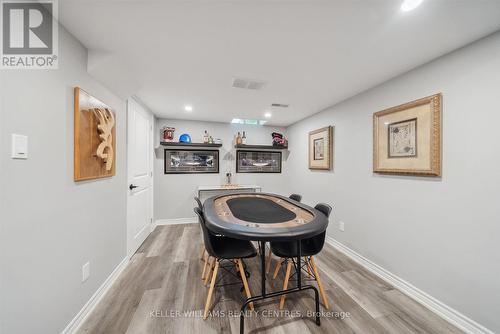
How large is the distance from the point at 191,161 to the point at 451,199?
4025 mm

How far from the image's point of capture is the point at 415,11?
3.93ft

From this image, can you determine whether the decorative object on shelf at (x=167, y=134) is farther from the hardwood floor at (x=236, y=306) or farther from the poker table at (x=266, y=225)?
the poker table at (x=266, y=225)

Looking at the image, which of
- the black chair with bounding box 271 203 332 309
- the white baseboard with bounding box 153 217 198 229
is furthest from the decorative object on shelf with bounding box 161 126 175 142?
the black chair with bounding box 271 203 332 309

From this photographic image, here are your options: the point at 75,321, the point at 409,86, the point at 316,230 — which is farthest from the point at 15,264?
the point at 409,86

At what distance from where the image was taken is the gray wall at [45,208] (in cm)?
97

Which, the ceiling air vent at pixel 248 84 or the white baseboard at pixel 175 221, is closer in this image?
the ceiling air vent at pixel 248 84

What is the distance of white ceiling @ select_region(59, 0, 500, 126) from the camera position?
3.87 ft

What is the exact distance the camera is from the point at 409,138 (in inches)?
75.7

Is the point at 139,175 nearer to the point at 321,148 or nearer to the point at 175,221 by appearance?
the point at 175,221

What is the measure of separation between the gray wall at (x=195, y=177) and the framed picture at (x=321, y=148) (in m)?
1.30

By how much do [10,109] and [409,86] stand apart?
3.18 m

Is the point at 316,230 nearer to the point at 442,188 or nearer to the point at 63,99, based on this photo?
the point at 442,188

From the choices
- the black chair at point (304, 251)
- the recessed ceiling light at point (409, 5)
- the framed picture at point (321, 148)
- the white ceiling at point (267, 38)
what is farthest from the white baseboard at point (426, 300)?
the recessed ceiling light at point (409, 5)

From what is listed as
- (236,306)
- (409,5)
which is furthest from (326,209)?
(409,5)
